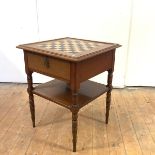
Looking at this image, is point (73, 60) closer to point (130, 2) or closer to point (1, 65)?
point (130, 2)

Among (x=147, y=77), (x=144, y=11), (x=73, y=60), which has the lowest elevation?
(x=147, y=77)

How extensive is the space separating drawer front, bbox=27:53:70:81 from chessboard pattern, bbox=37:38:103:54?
0.10 metres

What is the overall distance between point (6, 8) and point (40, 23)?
1.36ft

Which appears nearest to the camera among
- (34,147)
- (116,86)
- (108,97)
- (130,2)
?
(34,147)

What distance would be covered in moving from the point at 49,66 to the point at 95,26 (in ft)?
3.79

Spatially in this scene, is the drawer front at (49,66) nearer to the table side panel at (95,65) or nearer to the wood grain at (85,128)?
the table side panel at (95,65)

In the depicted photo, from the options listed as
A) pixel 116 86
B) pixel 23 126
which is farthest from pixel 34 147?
pixel 116 86

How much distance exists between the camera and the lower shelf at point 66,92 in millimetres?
1569

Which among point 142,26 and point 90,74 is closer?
point 90,74

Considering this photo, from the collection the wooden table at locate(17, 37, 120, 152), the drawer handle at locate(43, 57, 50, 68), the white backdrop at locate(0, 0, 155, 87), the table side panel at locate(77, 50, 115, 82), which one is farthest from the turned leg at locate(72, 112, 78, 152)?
the white backdrop at locate(0, 0, 155, 87)

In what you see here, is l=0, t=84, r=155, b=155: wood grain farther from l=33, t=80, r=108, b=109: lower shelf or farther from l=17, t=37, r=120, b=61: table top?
l=17, t=37, r=120, b=61: table top

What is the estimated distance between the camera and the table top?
4.57ft

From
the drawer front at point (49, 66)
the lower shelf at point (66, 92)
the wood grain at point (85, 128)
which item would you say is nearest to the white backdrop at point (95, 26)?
the wood grain at point (85, 128)

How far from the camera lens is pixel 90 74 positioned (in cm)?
153
